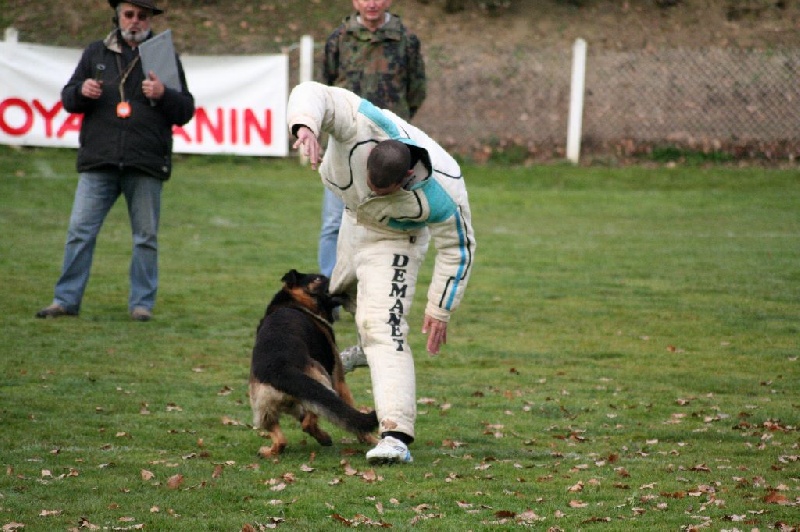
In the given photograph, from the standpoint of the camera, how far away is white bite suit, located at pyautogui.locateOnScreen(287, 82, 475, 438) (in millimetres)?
5823

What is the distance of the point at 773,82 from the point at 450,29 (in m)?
7.28

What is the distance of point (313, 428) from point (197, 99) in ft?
44.6

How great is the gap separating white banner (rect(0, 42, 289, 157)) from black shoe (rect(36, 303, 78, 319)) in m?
9.62

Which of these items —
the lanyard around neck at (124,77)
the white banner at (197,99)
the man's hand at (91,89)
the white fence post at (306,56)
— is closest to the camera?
the man's hand at (91,89)

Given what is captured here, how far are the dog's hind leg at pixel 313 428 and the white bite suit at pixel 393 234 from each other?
47 centimetres

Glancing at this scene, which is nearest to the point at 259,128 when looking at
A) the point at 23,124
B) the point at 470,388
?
the point at 23,124

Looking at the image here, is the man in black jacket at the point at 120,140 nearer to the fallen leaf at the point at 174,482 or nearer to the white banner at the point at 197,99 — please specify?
the fallen leaf at the point at 174,482

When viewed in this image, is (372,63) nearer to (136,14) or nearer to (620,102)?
(136,14)

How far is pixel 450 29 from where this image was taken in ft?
84.8

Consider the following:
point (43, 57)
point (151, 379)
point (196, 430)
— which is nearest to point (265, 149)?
point (43, 57)

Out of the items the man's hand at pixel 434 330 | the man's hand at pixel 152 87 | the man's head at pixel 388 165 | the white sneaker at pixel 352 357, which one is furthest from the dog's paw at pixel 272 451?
the man's hand at pixel 152 87

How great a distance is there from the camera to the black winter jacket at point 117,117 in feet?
31.3

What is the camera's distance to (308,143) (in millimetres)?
5250

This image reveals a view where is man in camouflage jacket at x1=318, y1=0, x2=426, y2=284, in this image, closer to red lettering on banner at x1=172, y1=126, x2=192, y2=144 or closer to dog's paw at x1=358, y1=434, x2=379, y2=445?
dog's paw at x1=358, y1=434, x2=379, y2=445
